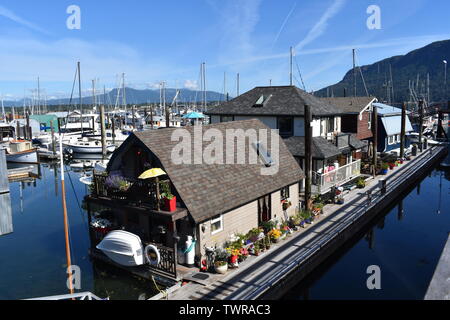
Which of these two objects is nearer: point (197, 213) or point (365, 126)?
point (197, 213)

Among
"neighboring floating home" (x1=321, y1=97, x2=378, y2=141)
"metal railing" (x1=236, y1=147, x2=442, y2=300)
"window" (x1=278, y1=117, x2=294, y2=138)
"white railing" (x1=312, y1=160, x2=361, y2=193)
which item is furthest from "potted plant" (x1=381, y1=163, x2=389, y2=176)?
"window" (x1=278, y1=117, x2=294, y2=138)

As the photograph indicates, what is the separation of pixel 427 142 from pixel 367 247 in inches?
1739

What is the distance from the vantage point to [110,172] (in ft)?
68.3

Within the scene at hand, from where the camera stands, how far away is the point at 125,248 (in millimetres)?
17547

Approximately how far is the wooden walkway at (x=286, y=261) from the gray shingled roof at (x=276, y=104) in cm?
897

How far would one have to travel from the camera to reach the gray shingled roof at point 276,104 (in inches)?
1287

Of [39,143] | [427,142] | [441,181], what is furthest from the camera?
[39,143]

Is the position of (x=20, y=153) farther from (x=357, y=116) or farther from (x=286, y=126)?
(x=357, y=116)

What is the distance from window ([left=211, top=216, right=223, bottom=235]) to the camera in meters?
18.2

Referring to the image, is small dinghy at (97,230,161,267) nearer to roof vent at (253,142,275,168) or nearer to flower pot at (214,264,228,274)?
flower pot at (214,264,228,274)

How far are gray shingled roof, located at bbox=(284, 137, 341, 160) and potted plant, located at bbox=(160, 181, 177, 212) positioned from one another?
15442 millimetres

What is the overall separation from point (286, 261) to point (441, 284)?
31.9ft
